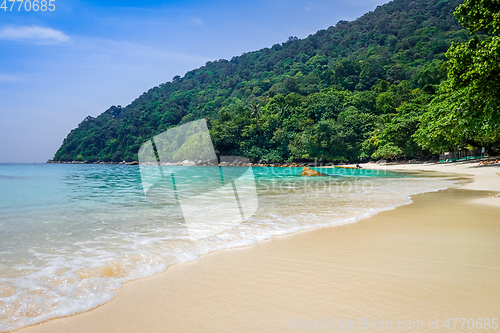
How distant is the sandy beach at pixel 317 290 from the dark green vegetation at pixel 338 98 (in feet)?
38.8

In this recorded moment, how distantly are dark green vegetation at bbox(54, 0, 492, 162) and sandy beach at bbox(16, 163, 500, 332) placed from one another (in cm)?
1183

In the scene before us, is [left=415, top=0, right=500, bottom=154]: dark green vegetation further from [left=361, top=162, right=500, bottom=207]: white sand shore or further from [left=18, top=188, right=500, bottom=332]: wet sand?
[left=18, top=188, right=500, bottom=332]: wet sand

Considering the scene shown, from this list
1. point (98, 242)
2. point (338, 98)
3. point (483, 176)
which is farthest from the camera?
point (338, 98)

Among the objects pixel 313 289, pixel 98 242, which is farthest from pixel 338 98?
pixel 313 289

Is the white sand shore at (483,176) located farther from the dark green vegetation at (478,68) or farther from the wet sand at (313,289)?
the wet sand at (313,289)

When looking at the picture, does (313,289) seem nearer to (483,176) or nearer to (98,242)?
(98,242)

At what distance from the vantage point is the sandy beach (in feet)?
6.56

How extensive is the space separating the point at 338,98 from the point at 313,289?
7140 centimetres

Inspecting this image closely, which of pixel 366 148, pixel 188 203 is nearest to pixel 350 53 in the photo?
pixel 366 148

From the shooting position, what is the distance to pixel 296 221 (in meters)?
5.74

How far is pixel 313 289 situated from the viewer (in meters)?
2.51

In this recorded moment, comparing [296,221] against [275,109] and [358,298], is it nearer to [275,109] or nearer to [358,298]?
[358,298]

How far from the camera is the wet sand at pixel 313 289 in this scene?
79.6 inches

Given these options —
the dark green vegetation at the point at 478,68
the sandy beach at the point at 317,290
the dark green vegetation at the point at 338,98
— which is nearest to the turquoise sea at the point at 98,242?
the sandy beach at the point at 317,290
